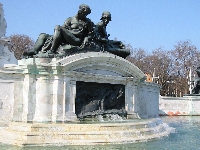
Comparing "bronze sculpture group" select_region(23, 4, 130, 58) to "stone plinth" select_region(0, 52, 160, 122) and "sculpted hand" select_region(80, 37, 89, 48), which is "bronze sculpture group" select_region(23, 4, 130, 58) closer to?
"sculpted hand" select_region(80, 37, 89, 48)

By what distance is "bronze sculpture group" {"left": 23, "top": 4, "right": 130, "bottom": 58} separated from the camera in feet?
39.1

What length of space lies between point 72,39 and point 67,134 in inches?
152

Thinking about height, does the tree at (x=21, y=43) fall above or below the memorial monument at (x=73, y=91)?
above

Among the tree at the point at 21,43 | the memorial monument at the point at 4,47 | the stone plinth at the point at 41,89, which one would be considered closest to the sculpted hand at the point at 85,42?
the stone plinth at the point at 41,89

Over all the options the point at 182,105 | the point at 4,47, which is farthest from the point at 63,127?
the point at 182,105

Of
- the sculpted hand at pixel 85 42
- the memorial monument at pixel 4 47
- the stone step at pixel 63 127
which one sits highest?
the memorial monument at pixel 4 47

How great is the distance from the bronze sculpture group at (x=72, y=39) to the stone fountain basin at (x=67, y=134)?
9.55 feet

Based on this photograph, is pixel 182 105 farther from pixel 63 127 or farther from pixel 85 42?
pixel 63 127

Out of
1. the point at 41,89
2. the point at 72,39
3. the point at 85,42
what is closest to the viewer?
the point at 41,89

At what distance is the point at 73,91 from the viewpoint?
1145cm

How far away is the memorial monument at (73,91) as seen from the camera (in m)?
9.56

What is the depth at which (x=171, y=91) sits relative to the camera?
176 feet

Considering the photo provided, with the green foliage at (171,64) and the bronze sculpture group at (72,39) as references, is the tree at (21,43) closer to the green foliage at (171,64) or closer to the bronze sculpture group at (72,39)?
the green foliage at (171,64)

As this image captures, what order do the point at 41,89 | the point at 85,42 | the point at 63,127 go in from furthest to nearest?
the point at 85,42 → the point at 41,89 → the point at 63,127
